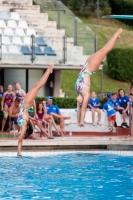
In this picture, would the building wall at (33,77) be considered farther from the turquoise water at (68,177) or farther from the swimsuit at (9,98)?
the turquoise water at (68,177)

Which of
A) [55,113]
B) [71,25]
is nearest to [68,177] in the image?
[55,113]

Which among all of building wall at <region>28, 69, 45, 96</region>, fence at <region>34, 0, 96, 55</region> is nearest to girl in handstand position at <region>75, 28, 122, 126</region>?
fence at <region>34, 0, 96, 55</region>

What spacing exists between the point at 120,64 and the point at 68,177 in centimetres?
2325

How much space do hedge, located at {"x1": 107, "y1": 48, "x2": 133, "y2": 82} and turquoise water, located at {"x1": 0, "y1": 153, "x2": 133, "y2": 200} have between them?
19484 mm

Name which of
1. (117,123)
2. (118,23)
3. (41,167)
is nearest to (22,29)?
(117,123)

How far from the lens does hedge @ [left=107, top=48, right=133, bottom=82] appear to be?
36656 mm

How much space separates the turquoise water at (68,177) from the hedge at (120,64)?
19484 millimetres

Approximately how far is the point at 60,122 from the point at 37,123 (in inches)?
53.3

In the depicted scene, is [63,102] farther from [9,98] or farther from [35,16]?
[35,16]

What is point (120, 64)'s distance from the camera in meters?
37.0

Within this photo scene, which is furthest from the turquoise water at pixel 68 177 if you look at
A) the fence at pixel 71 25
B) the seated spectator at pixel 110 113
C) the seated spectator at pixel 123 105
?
the fence at pixel 71 25

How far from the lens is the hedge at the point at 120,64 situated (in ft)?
120

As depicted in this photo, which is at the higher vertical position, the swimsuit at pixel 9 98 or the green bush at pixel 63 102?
the swimsuit at pixel 9 98

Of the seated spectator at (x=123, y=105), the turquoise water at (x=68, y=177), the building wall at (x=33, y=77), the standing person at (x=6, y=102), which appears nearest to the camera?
the turquoise water at (x=68, y=177)
